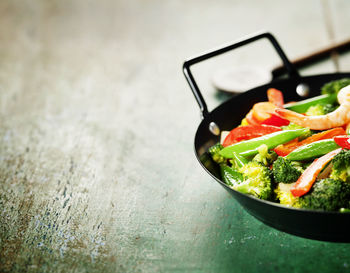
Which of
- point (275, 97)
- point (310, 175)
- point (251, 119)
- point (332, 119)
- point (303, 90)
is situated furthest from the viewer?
point (303, 90)

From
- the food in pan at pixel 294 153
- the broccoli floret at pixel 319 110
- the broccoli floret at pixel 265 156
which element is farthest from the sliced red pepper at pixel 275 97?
the broccoli floret at pixel 265 156

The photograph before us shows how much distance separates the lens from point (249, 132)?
1786mm

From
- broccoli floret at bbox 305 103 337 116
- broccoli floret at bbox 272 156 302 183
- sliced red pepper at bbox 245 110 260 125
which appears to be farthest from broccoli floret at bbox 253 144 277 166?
broccoli floret at bbox 305 103 337 116

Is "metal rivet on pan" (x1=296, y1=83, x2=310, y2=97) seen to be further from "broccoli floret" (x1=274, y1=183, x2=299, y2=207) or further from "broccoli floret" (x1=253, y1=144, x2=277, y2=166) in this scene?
"broccoli floret" (x1=274, y1=183, x2=299, y2=207)

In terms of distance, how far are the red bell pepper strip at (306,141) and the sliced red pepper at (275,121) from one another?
0.53 feet

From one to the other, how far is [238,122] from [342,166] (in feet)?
2.39

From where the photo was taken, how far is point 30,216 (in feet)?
6.11

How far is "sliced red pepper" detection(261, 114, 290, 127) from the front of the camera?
1.83 meters

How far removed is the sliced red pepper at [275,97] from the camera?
6.52 feet

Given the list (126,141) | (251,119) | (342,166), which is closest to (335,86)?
(251,119)

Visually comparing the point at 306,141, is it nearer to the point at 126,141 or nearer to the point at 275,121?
the point at 275,121

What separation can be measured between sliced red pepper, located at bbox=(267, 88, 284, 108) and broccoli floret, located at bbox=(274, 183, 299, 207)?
0.58 m

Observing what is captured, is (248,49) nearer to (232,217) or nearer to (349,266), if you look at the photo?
(232,217)

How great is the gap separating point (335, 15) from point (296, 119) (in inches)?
97.3
